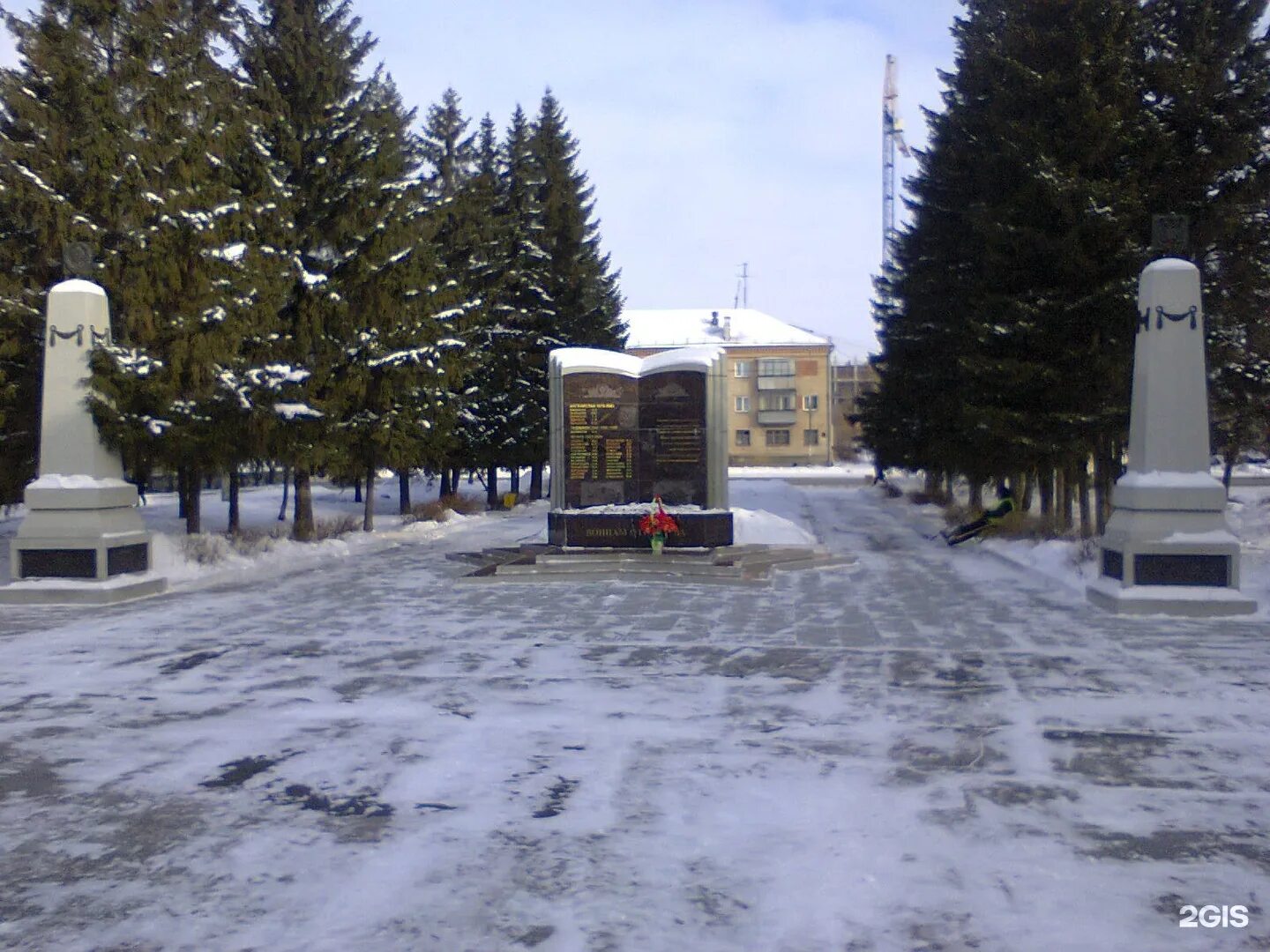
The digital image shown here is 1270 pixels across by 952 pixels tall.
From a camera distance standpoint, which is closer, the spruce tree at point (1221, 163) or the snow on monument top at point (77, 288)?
the snow on monument top at point (77, 288)

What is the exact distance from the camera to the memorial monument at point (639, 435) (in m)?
18.5

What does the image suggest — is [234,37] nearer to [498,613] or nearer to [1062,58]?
[498,613]

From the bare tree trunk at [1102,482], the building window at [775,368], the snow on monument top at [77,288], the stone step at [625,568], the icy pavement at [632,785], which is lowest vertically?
the icy pavement at [632,785]

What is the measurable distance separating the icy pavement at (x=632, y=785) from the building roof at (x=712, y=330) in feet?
249

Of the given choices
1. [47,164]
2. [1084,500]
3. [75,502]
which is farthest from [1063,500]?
[47,164]

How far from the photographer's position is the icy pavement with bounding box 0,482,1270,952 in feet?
14.2

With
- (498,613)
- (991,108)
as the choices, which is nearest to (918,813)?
(498,613)

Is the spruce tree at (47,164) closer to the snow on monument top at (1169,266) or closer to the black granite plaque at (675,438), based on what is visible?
the black granite plaque at (675,438)

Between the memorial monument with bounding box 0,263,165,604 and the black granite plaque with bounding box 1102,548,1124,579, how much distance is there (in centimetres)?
1263

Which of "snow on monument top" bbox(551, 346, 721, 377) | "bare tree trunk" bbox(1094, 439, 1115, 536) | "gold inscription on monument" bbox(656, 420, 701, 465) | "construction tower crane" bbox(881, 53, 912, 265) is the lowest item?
"bare tree trunk" bbox(1094, 439, 1115, 536)

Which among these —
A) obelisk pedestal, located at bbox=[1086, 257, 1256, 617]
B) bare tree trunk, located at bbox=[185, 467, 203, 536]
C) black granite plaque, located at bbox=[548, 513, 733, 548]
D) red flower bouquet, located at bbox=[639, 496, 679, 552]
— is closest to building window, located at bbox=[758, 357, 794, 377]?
bare tree trunk, located at bbox=[185, 467, 203, 536]

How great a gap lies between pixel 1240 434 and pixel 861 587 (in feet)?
52.1

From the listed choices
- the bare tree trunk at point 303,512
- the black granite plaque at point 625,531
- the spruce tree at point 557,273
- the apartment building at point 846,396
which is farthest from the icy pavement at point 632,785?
the apartment building at point 846,396

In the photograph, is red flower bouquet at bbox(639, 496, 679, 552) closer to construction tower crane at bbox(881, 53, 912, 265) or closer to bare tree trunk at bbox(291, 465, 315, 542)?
bare tree trunk at bbox(291, 465, 315, 542)
